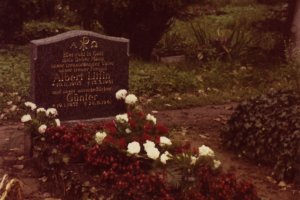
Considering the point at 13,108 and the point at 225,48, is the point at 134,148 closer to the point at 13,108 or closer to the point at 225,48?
the point at 13,108

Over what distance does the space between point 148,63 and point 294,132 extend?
634 centimetres

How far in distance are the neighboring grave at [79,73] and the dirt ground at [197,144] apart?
0.77m

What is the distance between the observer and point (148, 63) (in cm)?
1302

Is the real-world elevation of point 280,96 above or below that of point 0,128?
above

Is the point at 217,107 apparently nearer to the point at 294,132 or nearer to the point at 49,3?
the point at 294,132

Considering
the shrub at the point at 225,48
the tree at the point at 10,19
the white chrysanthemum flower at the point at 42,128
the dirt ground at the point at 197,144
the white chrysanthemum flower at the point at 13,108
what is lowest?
→ the dirt ground at the point at 197,144

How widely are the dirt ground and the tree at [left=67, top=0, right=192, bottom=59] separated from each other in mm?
3269

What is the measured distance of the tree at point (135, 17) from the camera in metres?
12.6

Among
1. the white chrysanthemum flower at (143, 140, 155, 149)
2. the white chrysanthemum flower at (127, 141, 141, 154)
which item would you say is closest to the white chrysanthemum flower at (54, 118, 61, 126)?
the white chrysanthemum flower at (127, 141, 141, 154)

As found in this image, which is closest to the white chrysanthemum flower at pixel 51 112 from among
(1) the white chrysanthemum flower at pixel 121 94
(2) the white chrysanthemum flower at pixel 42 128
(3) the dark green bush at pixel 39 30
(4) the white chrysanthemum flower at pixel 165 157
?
(2) the white chrysanthemum flower at pixel 42 128

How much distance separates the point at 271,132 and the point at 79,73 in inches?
96.5

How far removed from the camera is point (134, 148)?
6031mm

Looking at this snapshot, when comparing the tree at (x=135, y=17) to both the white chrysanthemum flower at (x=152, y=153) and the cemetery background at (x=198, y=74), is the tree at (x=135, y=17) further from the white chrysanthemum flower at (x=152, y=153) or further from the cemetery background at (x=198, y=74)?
the white chrysanthemum flower at (x=152, y=153)

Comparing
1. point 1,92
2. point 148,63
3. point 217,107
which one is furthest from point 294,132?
point 148,63
